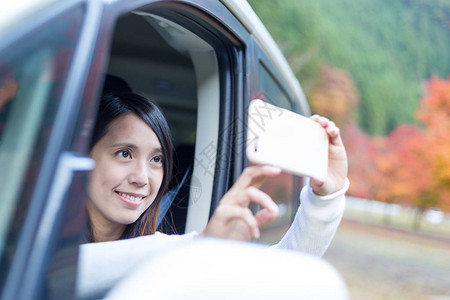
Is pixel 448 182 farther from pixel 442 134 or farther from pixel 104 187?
pixel 104 187

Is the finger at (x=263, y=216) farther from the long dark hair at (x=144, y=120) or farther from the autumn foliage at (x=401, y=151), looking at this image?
the autumn foliage at (x=401, y=151)

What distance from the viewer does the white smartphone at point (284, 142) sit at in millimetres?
1175

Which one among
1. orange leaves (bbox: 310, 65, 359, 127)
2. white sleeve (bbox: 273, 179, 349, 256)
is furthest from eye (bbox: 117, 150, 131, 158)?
orange leaves (bbox: 310, 65, 359, 127)

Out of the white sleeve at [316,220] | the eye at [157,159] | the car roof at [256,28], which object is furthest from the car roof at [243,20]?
the white sleeve at [316,220]

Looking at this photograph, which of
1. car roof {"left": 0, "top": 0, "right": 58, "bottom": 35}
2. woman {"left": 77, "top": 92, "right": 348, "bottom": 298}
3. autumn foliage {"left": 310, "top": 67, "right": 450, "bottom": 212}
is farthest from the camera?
autumn foliage {"left": 310, "top": 67, "right": 450, "bottom": 212}

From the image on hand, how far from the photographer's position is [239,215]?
120cm

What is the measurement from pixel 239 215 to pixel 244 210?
0.05 feet

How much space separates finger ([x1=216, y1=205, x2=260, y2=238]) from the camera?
118 centimetres

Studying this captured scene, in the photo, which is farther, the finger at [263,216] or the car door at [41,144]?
the finger at [263,216]

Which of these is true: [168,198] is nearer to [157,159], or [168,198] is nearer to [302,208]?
[157,159]

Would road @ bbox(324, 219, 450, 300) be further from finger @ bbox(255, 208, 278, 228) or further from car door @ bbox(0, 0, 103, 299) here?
car door @ bbox(0, 0, 103, 299)

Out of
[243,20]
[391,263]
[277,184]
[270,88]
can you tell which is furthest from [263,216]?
[391,263]

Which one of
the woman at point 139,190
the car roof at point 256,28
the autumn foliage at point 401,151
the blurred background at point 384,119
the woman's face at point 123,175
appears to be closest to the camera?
the woman at point 139,190

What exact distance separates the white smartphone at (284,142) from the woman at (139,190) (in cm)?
10
